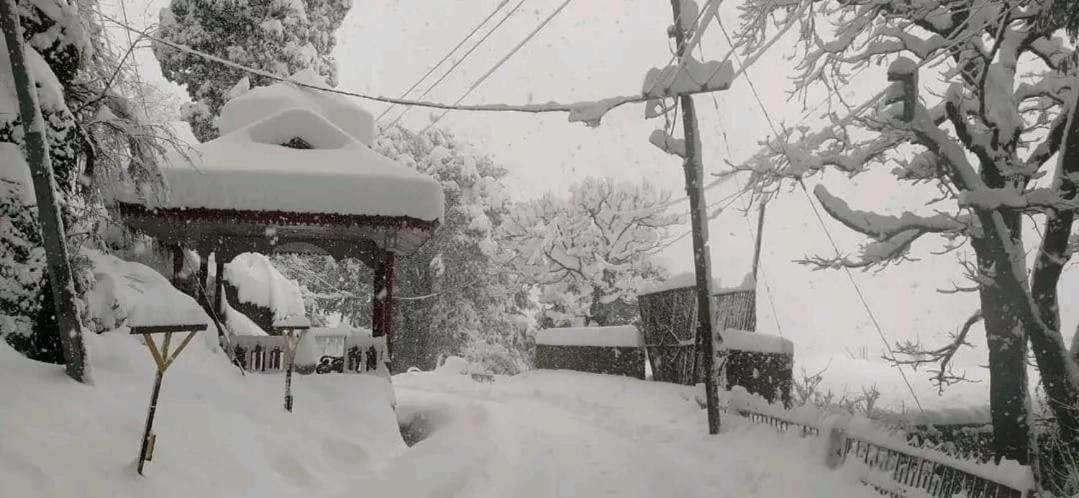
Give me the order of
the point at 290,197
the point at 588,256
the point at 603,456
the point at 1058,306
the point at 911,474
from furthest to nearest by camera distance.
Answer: the point at 588,256 < the point at 290,197 < the point at 1058,306 < the point at 603,456 < the point at 911,474

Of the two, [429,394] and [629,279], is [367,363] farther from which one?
[629,279]

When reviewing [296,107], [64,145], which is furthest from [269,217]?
[64,145]

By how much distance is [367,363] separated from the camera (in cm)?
1120

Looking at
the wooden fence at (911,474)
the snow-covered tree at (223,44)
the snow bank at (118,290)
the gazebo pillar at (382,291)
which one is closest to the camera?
the wooden fence at (911,474)

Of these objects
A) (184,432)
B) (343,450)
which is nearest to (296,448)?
(343,450)

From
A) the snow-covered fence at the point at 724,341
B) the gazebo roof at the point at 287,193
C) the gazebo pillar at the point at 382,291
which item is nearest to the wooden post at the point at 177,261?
the gazebo roof at the point at 287,193

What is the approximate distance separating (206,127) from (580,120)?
1773cm

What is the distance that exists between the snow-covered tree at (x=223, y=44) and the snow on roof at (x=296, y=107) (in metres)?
6.16

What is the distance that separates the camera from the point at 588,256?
3000 centimetres

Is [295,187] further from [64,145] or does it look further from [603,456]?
[603,456]

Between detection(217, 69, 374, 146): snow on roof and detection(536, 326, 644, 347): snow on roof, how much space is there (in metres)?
8.83

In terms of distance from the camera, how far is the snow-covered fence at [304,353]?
34.9ft

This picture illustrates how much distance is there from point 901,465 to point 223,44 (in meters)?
20.2

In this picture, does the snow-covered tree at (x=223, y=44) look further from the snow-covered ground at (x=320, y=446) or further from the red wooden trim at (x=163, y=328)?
the red wooden trim at (x=163, y=328)
